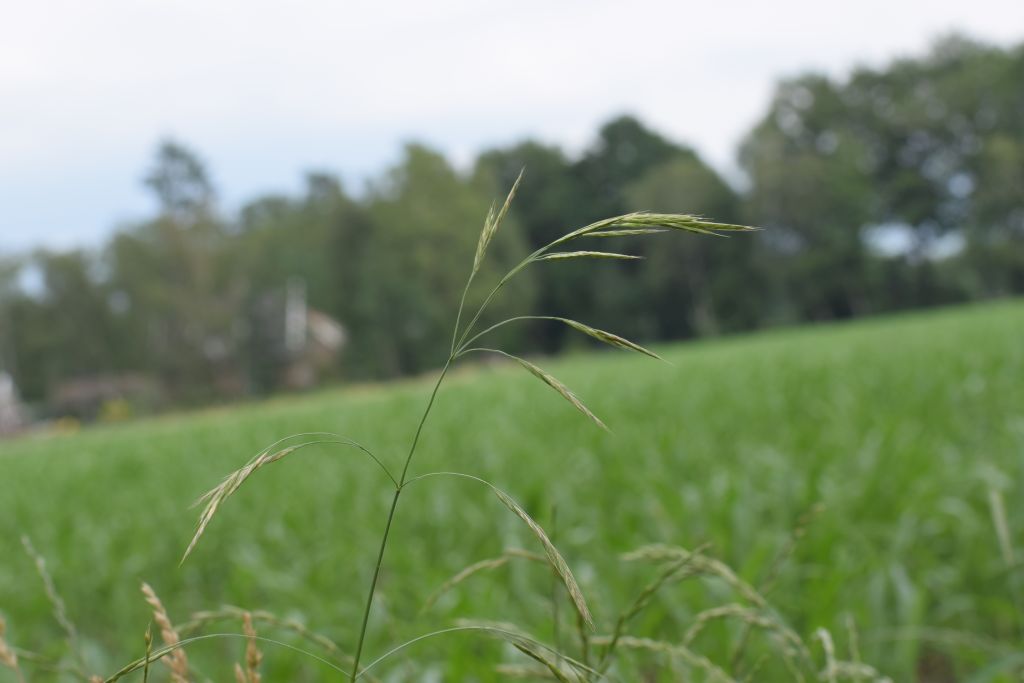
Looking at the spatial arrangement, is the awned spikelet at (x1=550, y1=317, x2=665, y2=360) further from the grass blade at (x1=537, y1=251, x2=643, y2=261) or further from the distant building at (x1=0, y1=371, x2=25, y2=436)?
the distant building at (x1=0, y1=371, x2=25, y2=436)

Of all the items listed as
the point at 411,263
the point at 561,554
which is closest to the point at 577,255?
the point at 561,554

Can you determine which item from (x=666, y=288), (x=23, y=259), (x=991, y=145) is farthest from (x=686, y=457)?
(x=23, y=259)

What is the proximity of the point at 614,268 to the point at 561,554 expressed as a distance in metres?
31.6

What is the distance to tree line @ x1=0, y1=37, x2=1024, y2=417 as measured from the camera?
3872 cm

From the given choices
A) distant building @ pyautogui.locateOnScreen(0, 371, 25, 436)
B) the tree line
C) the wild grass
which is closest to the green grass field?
the wild grass

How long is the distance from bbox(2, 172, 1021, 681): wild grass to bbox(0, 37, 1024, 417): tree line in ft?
87.1

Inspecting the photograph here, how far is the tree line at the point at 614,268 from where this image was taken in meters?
38.7

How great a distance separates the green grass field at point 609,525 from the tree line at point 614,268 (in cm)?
2552

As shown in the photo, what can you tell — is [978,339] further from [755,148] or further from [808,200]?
[755,148]

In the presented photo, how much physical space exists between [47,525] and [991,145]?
4756 cm

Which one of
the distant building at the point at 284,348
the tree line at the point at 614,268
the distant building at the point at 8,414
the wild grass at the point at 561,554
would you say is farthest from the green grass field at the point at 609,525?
the distant building at the point at 284,348

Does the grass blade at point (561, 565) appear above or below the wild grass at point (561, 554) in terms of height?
above

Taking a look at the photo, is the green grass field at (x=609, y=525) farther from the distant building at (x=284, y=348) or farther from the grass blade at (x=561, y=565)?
the distant building at (x=284, y=348)

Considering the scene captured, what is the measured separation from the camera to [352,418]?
36.4ft
